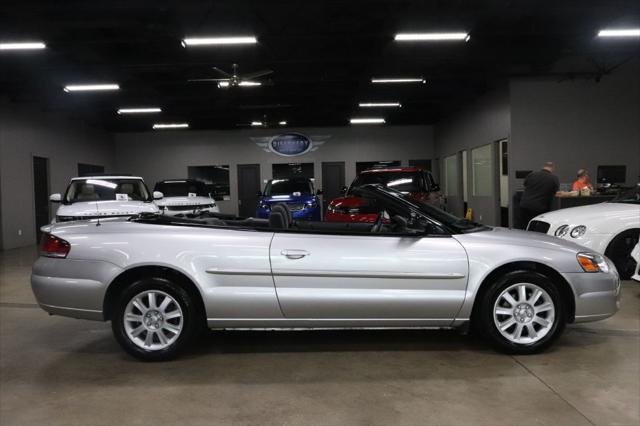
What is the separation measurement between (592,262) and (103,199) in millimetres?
7969

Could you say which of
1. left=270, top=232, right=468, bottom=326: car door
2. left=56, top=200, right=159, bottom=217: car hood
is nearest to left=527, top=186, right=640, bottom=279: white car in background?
left=270, top=232, right=468, bottom=326: car door

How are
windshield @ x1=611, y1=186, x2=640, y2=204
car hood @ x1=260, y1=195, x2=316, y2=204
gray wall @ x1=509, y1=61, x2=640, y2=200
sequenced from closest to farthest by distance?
windshield @ x1=611, y1=186, x2=640, y2=204
car hood @ x1=260, y1=195, x2=316, y2=204
gray wall @ x1=509, y1=61, x2=640, y2=200

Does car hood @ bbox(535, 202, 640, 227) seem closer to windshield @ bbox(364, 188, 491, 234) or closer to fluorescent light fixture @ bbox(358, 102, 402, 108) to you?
windshield @ bbox(364, 188, 491, 234)

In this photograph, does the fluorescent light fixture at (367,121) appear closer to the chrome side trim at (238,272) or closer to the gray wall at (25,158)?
the gray wall at (25,158)

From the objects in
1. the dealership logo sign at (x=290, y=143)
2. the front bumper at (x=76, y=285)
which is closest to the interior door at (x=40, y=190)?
the dealership logo sign at (x=290, y=143)

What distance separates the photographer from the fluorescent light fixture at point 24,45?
8.73m

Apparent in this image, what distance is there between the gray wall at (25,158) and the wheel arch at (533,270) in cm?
1259

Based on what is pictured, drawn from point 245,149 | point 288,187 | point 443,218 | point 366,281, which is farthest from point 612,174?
point 245,149

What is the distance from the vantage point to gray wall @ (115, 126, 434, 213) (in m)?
19.8

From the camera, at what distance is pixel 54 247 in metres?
3.55

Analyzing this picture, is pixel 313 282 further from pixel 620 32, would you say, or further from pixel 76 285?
pixel 620 32

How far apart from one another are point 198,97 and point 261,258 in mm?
11490

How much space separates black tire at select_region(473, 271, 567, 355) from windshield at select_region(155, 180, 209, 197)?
9.89 m

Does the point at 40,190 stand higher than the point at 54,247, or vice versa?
the point at 40,190
